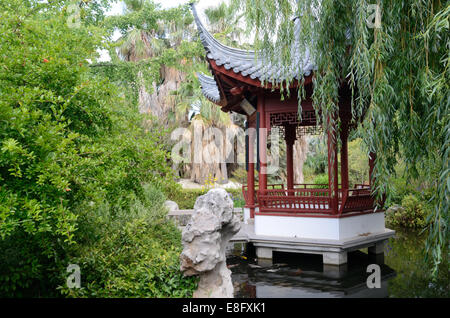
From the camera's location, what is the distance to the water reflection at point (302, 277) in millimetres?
4145

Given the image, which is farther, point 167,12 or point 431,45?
point 167,12

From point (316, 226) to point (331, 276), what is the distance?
0.86 meters

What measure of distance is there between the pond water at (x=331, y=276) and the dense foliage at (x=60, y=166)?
1409 millimetres

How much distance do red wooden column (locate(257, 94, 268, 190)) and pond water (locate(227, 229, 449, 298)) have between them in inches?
51.9

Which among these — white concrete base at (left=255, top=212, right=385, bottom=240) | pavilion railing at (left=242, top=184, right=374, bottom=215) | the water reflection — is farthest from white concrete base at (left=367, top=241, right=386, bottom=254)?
pavilion railing at (left=242, top=184, right=374, bottom=215)

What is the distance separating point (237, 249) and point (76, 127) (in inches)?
176

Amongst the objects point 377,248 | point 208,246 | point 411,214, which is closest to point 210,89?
point 377,248

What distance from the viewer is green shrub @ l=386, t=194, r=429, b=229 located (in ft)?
29.5

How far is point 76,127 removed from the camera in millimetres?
3076

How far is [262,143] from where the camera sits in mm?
6066

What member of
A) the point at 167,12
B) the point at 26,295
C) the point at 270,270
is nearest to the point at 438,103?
the point at 270,270

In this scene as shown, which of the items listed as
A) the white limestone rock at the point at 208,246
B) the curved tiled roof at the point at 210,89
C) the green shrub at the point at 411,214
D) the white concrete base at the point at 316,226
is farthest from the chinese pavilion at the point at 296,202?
the green shrub at the point at 411,214

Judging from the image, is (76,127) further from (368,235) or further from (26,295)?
(368,235)

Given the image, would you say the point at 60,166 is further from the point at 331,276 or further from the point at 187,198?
the point at 187,198
